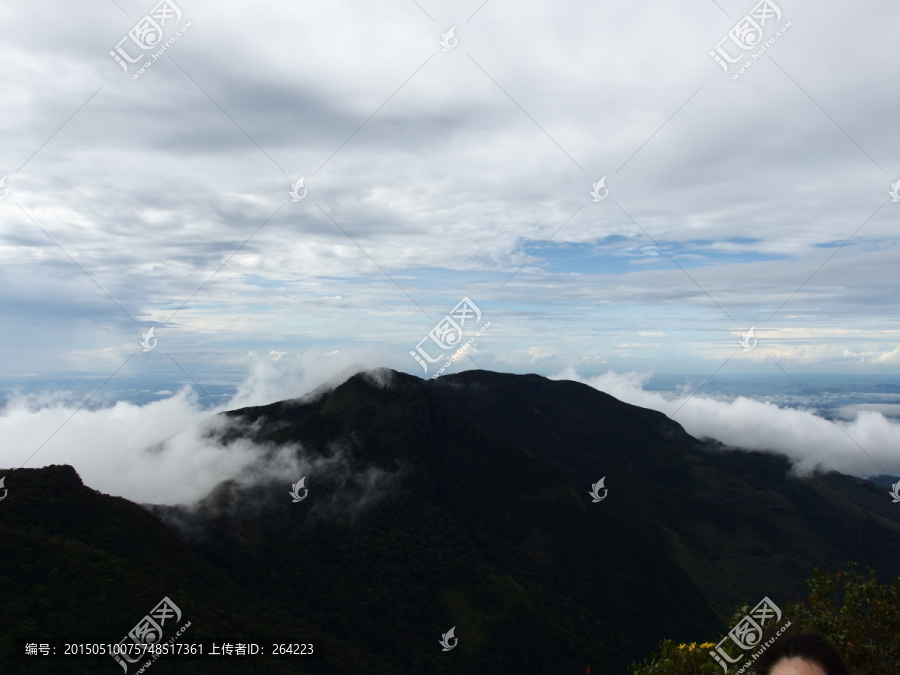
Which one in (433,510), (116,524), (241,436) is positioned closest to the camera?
(116,524)

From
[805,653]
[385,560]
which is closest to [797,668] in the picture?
[805,653]

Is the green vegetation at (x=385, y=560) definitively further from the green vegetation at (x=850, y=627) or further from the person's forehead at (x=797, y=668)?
the person's forehead at (x=797, y=668)

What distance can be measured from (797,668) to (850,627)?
2022 centimetres

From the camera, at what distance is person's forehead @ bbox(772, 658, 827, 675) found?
20.6 feet

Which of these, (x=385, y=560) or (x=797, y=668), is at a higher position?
(x=385, y=560)

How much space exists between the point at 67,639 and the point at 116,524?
22663mm

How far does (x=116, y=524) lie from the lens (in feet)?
235

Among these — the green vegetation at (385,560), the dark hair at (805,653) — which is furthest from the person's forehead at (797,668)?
the green vegetation at (385,560)

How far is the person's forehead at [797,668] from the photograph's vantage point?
6.28 m

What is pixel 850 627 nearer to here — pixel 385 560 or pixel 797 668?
pixel 797 668

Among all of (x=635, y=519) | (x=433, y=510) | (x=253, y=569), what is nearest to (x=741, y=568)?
(x=635, y=519)

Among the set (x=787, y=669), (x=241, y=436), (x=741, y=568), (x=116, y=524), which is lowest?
(x=741, y=568)

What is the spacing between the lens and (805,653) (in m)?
6.44

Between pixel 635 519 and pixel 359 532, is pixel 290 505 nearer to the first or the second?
pixel 359 532
